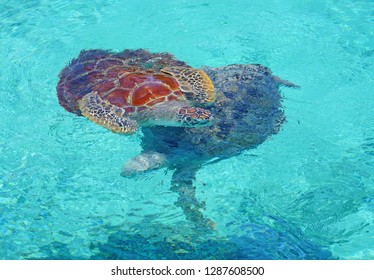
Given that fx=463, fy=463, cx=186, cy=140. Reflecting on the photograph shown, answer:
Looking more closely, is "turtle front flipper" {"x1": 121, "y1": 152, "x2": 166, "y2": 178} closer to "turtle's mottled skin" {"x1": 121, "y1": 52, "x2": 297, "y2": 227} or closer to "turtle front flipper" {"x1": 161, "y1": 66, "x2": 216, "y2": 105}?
"turtle's mottled skin" {"x1": 121, "y1": 52, "x2": 297, "y2": 227}

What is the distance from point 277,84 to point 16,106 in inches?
136

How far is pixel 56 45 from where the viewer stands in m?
7.25

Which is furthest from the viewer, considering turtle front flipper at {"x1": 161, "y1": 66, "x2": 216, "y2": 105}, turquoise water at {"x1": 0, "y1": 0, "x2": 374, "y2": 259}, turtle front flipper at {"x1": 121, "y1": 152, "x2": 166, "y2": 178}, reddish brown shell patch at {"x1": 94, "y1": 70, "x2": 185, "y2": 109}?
turtle front flipper at {"x1": 161, "y1": 66, "x2": 216, "y2": 105}

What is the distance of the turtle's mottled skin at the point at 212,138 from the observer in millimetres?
4906

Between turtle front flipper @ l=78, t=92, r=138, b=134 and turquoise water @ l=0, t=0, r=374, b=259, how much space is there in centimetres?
49

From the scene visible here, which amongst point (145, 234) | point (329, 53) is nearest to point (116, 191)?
point (145, 234)

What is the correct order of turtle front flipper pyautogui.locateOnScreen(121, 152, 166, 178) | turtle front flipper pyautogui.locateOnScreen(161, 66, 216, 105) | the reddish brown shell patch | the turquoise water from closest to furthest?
the turquoise water, turtle front flipper pyautogui.locateOnScreen(121, 152, 166, 178), the reddish brown shell patch, turtle front flipper pyautogui.locateOnScreen(161, 66, 216, 105)

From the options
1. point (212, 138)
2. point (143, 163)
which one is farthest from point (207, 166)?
point (143, 163)

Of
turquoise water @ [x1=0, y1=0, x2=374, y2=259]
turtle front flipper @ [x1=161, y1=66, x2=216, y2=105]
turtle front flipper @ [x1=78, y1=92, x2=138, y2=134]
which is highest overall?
turtle front flipper @ [x1=161, y1=66, x2=216, y2=105]

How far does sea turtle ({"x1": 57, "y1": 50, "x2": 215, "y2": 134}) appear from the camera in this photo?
194 inches

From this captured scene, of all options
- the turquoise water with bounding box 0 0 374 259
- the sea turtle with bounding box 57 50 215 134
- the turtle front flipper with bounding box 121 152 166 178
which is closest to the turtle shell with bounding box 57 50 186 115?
the sea turtle with bounding box 57 50 215 134

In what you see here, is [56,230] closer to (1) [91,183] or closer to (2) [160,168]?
(1) [91,183]

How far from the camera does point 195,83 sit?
17.8 feet

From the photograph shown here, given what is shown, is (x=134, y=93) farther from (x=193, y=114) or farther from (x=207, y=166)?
(x=207, y=166)
